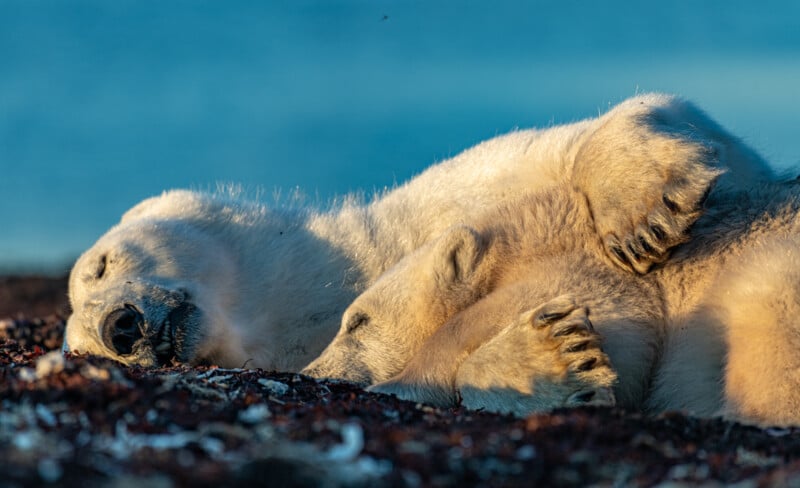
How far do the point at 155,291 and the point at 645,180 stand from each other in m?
2.96

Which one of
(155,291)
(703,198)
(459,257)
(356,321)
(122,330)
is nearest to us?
(703,198)

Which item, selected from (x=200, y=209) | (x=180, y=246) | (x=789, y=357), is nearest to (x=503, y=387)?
(x=789, y=357)

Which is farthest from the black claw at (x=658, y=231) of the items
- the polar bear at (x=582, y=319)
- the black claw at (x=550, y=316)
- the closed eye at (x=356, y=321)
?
the closed eye at (x=356, y=321)

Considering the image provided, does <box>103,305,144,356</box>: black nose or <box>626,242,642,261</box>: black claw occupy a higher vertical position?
<box>103,305,144,356</box>: black nose

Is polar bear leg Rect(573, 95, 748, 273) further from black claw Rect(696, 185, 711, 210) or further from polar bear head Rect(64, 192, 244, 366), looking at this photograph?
polar bear head Rect(64, 192, 244, 366)

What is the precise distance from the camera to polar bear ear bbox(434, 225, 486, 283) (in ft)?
15.2

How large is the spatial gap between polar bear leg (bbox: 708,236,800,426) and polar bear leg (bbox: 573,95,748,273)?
1.16ft

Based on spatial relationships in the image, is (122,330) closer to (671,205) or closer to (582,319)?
(582,319)

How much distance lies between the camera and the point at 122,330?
212 inches

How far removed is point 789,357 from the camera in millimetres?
3660

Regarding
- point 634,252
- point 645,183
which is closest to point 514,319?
point 634,252

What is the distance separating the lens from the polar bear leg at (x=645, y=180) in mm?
4199

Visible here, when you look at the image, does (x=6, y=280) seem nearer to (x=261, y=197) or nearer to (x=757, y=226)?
(x=261, y=197)

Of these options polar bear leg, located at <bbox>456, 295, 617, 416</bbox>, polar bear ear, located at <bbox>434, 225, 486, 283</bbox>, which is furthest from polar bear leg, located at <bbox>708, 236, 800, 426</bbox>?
polar bear ear, located at <bbox>434, 225, 486, 283</bbox>
